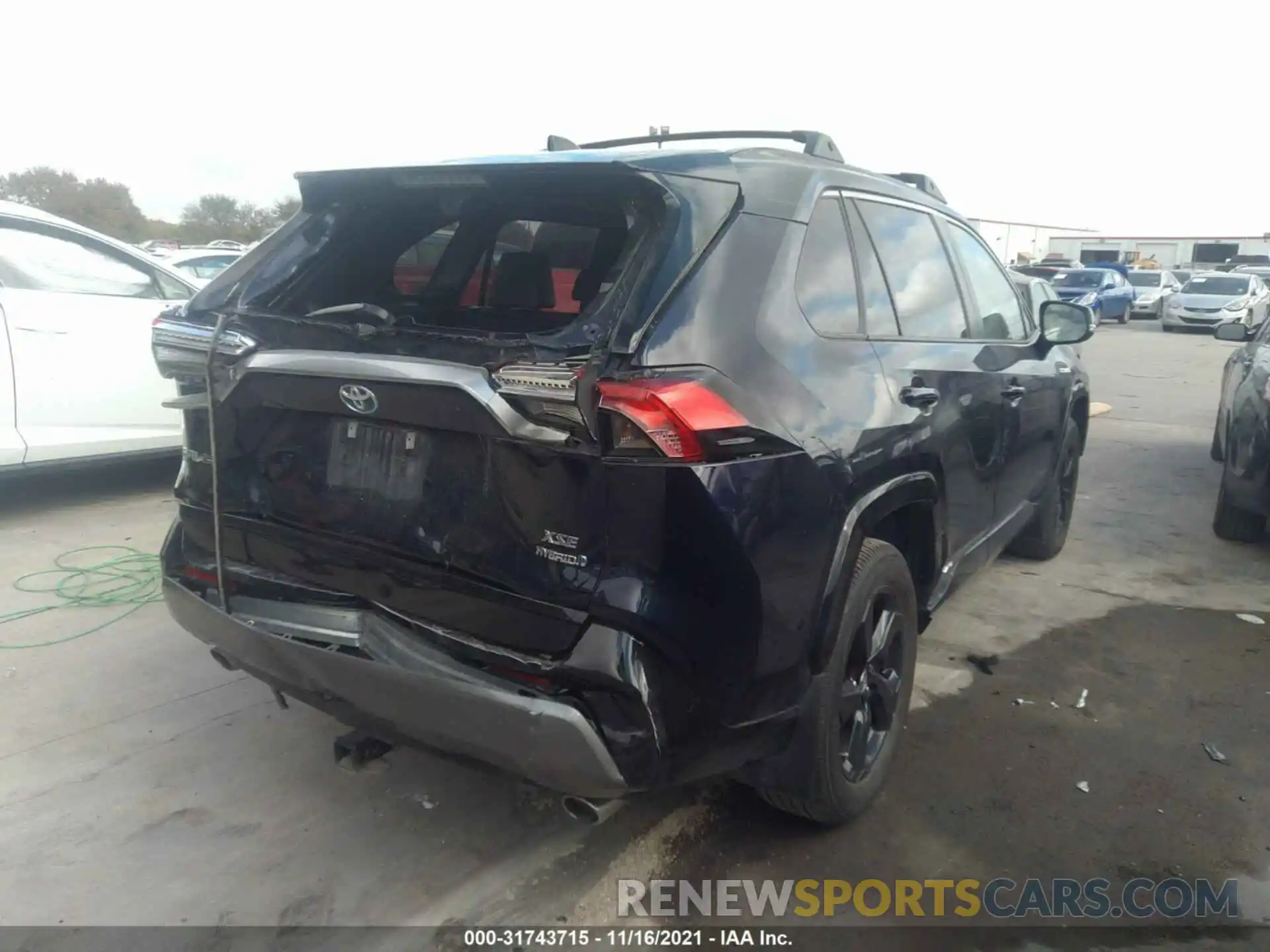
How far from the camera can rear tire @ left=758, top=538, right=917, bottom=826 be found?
255 cm

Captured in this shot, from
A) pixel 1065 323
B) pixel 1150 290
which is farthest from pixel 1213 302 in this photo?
pixel 1065 323

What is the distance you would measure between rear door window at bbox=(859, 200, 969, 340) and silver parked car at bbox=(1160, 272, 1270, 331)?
2348 centimetres

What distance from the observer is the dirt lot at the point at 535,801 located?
2635 mm

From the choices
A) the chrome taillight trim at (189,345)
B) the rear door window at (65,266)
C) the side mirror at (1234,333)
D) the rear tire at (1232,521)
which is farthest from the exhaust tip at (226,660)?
the side mirror at (1234,333)

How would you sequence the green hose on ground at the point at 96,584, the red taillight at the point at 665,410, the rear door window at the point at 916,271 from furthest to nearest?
the green hose on ground at the point at 96,584 < the rear door window at the point at 916,271 < the red taillight at the point at 665,410

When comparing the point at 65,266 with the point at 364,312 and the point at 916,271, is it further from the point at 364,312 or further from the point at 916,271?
the point at 916,271

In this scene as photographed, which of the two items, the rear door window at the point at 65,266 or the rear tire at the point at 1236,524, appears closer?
the rear door window at the point at 65,266

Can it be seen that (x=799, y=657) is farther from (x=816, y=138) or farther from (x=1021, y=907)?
(x=816, y=138)

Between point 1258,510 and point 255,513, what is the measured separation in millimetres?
5185

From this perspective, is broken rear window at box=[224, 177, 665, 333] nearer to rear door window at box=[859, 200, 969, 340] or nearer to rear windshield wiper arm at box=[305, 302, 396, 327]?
rear windshield wiper arm at box=[305, 302, 396, 327]

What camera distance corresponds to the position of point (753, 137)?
3209 millimetres

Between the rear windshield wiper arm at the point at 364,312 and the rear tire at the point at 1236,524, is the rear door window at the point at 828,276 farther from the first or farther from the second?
the rear tire at the point at 1236,524

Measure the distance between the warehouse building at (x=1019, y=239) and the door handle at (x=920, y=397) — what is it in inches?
1881

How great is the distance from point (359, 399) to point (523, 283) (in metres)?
0.82
